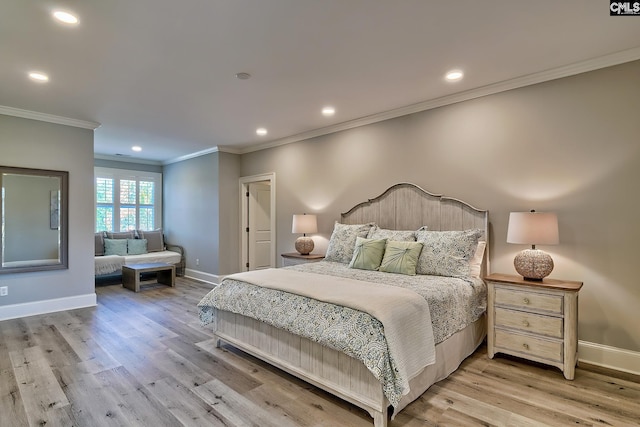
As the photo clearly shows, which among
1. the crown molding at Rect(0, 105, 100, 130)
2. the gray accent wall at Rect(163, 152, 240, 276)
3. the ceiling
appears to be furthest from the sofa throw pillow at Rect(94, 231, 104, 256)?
the ceiling

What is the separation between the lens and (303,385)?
8.27 ft

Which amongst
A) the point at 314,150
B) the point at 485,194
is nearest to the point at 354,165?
the point at 314,150

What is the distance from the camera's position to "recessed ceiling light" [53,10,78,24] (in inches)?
84.4

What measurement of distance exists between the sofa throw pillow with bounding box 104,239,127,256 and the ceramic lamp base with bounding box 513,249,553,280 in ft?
22.5

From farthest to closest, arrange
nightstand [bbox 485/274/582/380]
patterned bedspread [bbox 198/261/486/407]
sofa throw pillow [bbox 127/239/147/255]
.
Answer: sofa throw pillow [bbox 127/239/147/255] → nightstand [bbox 485/274/582/380] → patterned bedspread [bbox 198/261/486/407]

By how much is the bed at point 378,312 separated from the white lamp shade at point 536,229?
42 centimetres

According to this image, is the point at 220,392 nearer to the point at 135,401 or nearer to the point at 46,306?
the point at 135,401

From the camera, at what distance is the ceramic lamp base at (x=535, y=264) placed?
2785 millimetres

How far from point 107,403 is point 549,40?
412 centimetres

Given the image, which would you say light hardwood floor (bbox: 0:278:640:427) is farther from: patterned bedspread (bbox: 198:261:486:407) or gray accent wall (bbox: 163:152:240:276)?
gray accent wall (bbox: 163:152:240:276)

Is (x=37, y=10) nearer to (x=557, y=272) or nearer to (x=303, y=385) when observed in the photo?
(x=303, y=385)

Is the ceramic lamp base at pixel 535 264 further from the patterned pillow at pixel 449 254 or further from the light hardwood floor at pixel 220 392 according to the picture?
the light hardwood floor at pixel 220 392

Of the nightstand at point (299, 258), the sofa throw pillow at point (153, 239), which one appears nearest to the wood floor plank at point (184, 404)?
the nightstand at point (299, 258)

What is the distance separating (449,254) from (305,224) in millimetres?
2245
